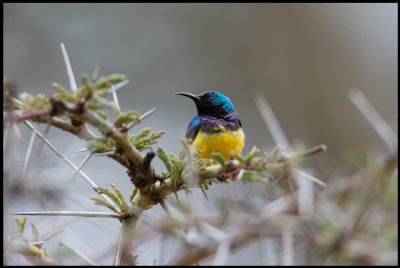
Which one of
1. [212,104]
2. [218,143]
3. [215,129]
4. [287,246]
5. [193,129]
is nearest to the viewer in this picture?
[287,246]

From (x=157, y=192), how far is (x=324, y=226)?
46.5 inches

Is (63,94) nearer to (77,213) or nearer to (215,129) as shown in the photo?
(77,213)

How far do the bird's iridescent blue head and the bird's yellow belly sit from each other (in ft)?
2.69

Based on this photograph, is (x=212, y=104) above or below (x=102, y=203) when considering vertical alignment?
above

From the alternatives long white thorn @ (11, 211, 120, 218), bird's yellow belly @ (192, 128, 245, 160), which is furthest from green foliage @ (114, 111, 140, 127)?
bird's yellow belly @ (192, 128, 245, 160)

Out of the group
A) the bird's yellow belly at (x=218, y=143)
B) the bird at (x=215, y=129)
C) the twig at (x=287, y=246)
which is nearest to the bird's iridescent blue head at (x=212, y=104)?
the bird at (x=215, y=129)

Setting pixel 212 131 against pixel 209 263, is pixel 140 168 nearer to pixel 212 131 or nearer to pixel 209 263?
pixel 209 263

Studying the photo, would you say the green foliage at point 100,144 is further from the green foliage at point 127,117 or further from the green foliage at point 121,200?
the green foliage at point 121,200

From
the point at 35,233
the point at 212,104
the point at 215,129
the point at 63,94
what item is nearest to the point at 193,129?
the point at 215,129

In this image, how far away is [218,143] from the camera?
4.93 meters

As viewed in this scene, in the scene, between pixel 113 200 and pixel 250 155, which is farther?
pixel 113 200

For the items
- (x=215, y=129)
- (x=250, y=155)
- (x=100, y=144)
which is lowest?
(x=250, y=155)

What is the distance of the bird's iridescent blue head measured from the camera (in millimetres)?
5895

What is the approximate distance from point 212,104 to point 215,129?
3.10 feet
